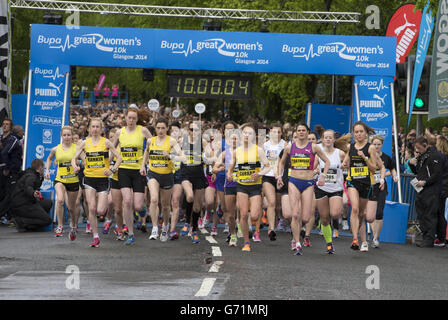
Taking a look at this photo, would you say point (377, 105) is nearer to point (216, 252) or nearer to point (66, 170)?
point (66, 170)

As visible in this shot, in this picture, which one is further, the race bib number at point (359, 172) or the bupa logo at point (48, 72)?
the bupa logo at point (48, 72)

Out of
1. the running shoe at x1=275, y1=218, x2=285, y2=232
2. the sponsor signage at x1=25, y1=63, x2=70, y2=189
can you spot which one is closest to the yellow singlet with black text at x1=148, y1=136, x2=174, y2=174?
the running shoe at x1=275, y1=218, x2=285, y2=232

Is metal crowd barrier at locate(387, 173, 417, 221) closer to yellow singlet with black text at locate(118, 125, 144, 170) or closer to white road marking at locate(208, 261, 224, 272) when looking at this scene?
yellow singlet with black text at locate(118, 125, 144, 170)

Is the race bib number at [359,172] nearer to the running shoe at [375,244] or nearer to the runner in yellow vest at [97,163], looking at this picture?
the running shoe at [375,244]

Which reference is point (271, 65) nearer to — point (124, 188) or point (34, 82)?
point (34, 82)

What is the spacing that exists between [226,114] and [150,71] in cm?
2193

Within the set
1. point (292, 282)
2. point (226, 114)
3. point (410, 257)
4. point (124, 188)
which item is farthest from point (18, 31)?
point (292, 282)

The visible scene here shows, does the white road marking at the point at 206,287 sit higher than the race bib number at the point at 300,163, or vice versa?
the race bib number at the point at 300,163

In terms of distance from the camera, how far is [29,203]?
17.3 meters

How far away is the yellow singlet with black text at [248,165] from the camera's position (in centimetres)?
1418

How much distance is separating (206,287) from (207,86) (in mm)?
13507

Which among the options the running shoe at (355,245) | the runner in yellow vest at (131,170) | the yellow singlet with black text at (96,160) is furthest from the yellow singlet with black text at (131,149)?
the running shoe at (355,245)

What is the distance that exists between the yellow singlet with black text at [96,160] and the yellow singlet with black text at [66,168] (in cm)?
103

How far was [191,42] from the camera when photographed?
67.2ft
